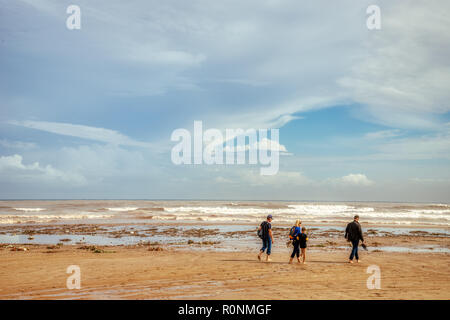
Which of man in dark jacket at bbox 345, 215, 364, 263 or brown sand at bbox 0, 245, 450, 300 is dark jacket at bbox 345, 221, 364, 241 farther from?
brown sand at bbox 0, 245, 450, 300

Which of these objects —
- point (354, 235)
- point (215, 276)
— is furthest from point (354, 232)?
point (215, 276)

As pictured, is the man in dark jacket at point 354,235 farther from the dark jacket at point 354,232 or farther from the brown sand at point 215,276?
the brown sand at point 215,276

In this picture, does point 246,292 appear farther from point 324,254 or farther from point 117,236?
point 117,236

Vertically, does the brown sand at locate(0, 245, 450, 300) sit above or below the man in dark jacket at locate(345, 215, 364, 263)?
below

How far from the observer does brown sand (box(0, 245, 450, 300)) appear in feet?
31.4

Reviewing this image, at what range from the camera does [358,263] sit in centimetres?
1514

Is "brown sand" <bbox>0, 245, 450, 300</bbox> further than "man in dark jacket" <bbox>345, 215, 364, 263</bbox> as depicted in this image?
No

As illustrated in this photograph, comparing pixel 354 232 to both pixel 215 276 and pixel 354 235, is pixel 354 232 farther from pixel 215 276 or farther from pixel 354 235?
pixel 215 276

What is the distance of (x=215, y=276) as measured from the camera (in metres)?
12.0

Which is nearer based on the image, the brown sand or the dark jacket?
the brown sand

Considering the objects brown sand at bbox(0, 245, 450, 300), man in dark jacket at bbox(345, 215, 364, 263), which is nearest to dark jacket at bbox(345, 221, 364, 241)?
man in dark jacket at bbox(345, 215, 364, 263)
